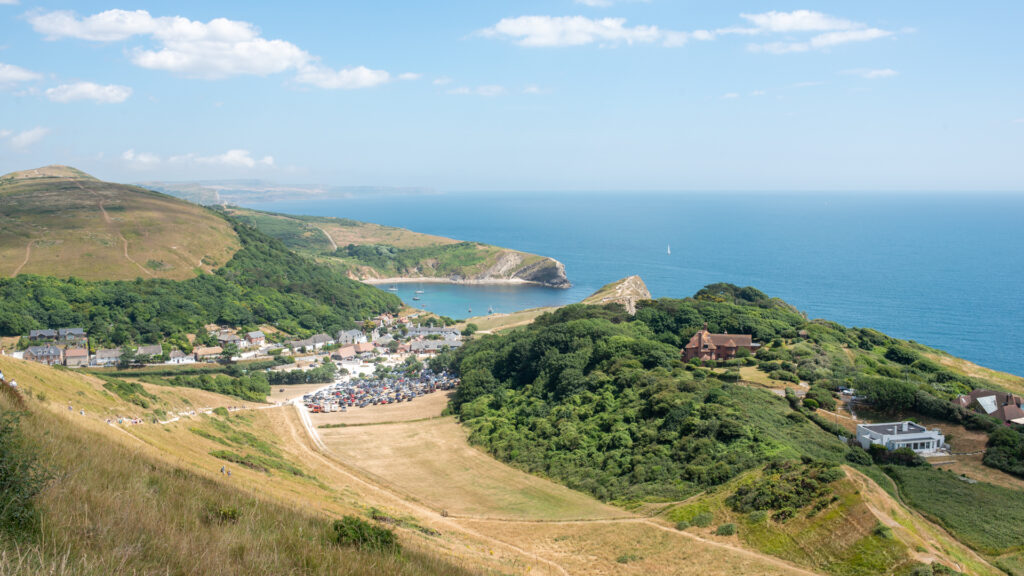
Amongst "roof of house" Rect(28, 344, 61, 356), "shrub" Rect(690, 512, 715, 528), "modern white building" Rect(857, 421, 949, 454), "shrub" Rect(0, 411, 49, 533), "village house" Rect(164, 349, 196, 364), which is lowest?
"village house" Rect(164, 349, 196, 364)

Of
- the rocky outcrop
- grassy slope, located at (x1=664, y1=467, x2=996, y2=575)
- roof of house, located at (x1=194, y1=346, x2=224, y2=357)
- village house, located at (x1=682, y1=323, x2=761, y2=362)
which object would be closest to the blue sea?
the rocky outcrop

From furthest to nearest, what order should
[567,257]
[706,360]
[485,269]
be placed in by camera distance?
[567,257] → [485,269] → [706,360]

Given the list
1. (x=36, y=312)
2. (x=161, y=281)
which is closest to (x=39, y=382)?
(x=36, y=312)

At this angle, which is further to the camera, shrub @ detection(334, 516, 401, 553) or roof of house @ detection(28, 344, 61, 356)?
roof of house @ detection(28, 344, 61, 356)

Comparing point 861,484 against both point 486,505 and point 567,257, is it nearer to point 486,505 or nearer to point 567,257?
point 486,505

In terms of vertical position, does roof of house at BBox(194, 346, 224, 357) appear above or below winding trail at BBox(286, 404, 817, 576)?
below

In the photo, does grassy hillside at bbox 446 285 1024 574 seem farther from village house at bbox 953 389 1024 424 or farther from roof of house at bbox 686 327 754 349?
roof of house at bbox 686 327 754 349

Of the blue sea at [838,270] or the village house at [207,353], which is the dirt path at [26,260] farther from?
the blue sea at [838,270]
